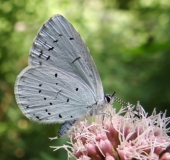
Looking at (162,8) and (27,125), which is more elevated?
(162,8)

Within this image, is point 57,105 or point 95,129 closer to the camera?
point 95,129

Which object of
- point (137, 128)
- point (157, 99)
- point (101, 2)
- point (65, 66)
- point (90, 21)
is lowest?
point (137, 128)

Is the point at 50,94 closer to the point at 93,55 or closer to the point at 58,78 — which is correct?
the point at 58,78

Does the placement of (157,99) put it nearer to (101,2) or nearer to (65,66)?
(65,66)

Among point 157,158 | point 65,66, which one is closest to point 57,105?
point 65,66

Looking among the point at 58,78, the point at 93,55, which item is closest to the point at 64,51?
the point at 58,78

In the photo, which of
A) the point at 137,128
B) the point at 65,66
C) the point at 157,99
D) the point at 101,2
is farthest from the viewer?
the point at 101,2

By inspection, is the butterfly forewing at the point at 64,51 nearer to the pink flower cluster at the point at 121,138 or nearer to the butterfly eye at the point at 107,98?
the butterfly eye at the point at 107,98

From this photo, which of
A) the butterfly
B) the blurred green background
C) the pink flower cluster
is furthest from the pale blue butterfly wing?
the blurred green background

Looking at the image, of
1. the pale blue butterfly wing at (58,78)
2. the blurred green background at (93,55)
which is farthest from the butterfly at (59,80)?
the blurred green background at (93,55)
